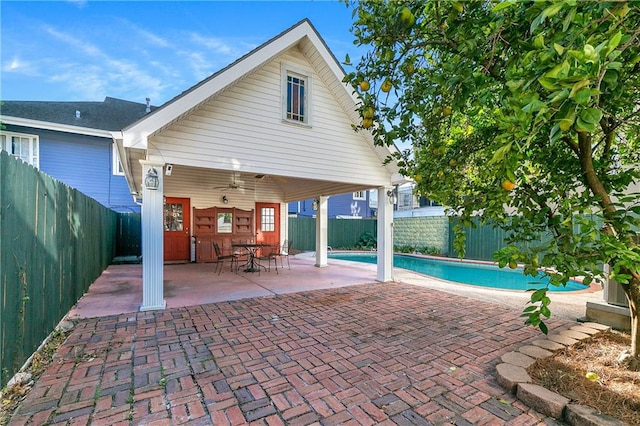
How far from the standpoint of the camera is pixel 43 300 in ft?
11.2

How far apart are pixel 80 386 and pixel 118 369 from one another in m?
0.34

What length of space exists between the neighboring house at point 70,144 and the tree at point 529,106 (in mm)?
12003

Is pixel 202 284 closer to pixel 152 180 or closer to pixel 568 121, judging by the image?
pixel 152 180

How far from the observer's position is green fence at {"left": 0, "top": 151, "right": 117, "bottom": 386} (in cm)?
255

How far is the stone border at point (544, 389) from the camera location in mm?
2129

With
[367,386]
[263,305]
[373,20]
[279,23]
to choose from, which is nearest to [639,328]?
[367,386]

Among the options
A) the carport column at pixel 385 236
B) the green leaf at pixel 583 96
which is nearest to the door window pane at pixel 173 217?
the carport column at pixel 385 236

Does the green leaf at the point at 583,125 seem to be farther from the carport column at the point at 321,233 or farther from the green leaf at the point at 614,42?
the carport column at the point at 321,233

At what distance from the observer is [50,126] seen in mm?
11172

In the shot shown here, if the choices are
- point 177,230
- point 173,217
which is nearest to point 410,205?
point 177,230

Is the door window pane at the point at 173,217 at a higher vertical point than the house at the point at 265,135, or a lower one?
lower

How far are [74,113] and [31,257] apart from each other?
1304 cm

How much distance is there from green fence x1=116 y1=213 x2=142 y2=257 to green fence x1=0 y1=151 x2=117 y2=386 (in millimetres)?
7485

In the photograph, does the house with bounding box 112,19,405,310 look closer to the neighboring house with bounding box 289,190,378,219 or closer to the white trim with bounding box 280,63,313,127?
the white trim with bounding box 280,63,313,127
